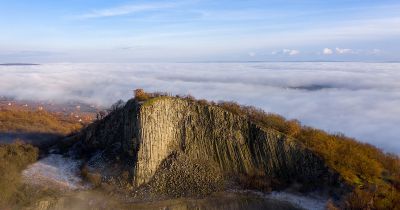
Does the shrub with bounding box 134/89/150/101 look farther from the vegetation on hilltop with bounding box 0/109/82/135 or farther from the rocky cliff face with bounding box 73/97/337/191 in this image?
the vegetation on hilltop with bounding box 0/109/82/135

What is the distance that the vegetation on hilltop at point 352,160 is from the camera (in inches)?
1275

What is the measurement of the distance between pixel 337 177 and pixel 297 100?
94.0 meters

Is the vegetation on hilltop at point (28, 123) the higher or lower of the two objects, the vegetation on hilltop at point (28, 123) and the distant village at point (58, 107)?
the higher

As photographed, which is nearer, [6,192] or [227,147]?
[6,192]

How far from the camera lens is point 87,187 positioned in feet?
115

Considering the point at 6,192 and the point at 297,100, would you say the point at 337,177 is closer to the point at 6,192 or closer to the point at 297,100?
the point at 6,192

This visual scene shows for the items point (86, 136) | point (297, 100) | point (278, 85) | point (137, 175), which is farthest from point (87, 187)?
point (278, 85)

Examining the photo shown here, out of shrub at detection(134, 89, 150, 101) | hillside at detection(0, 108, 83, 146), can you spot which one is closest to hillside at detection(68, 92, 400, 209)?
shrub at detection(134, 89, 150, 101)

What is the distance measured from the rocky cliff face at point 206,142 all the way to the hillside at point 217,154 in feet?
0.23

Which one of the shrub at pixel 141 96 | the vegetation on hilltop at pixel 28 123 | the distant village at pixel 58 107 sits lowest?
the distant village at pixel 58 107

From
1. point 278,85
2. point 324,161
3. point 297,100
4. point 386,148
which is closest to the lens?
point 324,161

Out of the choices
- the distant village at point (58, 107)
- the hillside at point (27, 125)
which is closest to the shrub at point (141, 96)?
the hillside at point (27, 125)

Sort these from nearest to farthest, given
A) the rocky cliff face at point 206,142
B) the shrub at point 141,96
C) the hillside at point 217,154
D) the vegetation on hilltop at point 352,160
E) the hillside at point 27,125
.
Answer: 1. the vegetation on hilltop at point 352,160
2. the hillside at point 217,154
3. the rocky cliff face at point 206,142
4. the shrub at point 141,96
5. the hillside at point 27,125

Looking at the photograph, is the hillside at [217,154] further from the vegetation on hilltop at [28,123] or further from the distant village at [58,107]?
the distant village at [58,107]
